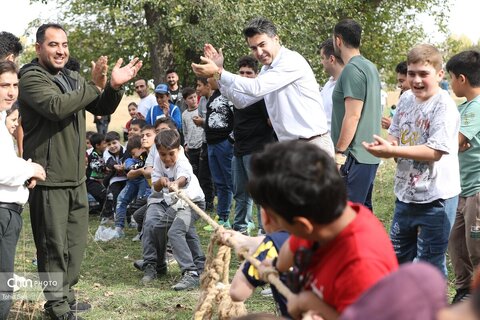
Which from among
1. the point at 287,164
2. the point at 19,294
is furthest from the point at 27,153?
the point at 287,164

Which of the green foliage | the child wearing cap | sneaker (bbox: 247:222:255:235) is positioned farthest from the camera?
the green foliage

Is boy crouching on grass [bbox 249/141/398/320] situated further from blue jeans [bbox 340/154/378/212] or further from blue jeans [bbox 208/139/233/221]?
blue jeans [bbox 208/139/233/221]

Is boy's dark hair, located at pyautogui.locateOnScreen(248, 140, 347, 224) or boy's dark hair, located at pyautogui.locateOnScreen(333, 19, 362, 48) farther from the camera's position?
boy's dark hair, located at pyautogui.locateOnScreen(333, 19, 362, 48)

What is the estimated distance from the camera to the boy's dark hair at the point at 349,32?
5.64 m

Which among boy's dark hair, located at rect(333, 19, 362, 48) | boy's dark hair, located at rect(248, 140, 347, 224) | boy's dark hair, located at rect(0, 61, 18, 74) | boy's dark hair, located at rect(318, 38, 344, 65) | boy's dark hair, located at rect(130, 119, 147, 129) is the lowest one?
boy's dark hair, located at rect(130, 119, 147, 129)

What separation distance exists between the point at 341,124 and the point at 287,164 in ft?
12.0

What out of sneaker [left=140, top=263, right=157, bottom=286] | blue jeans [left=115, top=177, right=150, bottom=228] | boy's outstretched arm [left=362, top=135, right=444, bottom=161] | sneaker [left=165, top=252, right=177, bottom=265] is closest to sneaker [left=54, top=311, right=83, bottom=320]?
sneaker [left=140, top=263, right=157, bottom=286]

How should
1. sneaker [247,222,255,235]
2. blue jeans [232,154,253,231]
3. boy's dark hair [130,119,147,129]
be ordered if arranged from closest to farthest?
blue jeans [232,154,253,231]
sneaker [247,222,255,235]
boy's dark hair [130,119,147,129]

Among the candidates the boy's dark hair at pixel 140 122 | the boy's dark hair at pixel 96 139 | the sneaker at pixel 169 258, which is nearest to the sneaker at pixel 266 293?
the sneaker at pixel 169 258

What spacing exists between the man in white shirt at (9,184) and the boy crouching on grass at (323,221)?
107 inches

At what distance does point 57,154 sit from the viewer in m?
4.97

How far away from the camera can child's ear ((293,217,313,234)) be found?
6.95ft

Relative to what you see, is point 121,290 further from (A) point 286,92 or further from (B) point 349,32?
(B) point 349,32

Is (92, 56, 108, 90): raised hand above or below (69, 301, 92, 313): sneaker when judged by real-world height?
above
